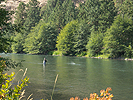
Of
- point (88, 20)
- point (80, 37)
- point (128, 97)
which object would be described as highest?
point (88, 20)

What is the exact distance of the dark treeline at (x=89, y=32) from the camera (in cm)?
7019

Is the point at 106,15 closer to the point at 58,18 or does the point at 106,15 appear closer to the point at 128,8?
the point at 128,8

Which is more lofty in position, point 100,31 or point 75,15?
point 75,15

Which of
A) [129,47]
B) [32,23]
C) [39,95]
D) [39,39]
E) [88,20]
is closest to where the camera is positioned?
[39,95]

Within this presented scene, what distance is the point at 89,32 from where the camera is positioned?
287 feet

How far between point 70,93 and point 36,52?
254 ft

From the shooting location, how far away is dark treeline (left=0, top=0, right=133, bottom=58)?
70188mm

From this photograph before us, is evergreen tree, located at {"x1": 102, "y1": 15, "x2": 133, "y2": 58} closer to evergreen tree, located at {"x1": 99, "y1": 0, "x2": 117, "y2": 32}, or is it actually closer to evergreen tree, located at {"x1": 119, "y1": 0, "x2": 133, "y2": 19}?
evergreen tree, located at {"x1": 119, "y1": 0, "x2": 133, "y2": 19}

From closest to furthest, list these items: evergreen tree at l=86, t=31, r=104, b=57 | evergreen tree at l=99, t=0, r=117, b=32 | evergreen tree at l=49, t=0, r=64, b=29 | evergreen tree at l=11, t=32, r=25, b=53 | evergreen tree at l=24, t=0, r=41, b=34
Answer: evergreen tree at l=86, t=31, r=104, b=57 → evergreen tree at l=99, t=0, r=117, b=32 → evergreen tree at l=11, t=32, r=25, b=53 → evergreen tree at l=49, t=0, r=64, b=29 → evergreen tree at l=24, t=0, r=41, b=34

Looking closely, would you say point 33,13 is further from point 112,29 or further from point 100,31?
point 112,29

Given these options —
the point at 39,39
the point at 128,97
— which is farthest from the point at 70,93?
the point at 39,39

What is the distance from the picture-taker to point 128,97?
15359 millimetres

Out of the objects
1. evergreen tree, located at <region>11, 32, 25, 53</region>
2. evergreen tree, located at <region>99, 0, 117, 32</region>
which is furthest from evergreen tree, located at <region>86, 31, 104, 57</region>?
evergreen tree, located at <region>11, 32, 25, 53</region>

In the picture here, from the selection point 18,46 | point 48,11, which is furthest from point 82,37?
point 48,11
